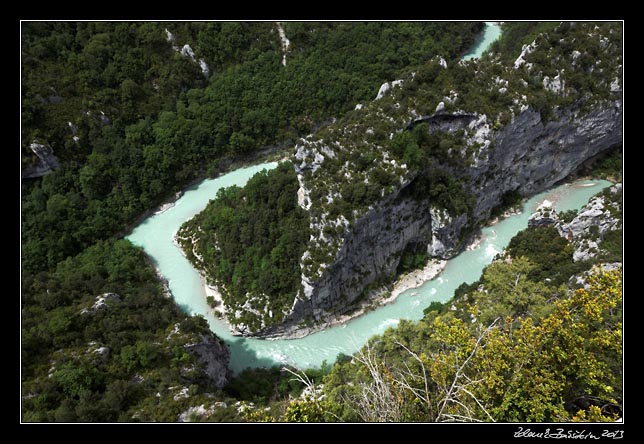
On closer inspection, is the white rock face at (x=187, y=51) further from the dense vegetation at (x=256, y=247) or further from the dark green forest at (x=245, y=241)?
the dense vegetation at (x=256, y=247)

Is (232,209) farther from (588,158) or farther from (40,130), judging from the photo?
(588,158)

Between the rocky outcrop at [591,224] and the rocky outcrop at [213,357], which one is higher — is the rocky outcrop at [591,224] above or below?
above

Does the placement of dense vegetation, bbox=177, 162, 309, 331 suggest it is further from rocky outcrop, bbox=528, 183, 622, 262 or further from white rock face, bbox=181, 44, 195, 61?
white rock face, bbox=181, 44, 195, 61

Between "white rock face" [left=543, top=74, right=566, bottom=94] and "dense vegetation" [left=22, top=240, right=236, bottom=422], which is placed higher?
"white rock face" [left=543, top=74, right=566, bottom=94]

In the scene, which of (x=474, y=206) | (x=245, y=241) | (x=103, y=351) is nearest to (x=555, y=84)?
(x=474, y=206)

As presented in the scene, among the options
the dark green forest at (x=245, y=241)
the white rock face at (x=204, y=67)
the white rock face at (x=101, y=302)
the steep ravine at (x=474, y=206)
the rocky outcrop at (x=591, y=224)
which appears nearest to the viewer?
the dark green forest at (x=245, y=241)

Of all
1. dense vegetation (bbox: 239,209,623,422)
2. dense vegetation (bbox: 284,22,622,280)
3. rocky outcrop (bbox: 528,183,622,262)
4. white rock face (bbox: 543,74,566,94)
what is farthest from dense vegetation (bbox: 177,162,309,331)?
white rock face (bbox: 543,74,566,94)

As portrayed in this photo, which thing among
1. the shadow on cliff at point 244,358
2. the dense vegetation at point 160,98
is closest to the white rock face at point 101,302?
the shadow on cliff at point 244,358
